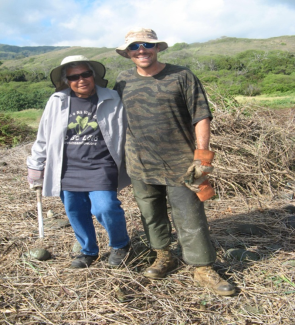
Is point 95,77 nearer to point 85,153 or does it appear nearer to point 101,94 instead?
point 101,94

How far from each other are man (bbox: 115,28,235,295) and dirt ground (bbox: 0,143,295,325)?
0.56ft

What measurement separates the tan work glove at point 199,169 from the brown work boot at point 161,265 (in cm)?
71

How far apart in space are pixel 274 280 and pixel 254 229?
98 centimetres

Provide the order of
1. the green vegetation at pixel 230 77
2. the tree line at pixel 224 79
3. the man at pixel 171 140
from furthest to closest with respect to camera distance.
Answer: the tree line at pixel 224 79 < the green vegetation at pixel 230 77 < the man at pixel 171 140

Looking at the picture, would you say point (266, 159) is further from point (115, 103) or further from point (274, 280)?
point (115, 103)

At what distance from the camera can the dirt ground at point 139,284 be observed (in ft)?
7.67

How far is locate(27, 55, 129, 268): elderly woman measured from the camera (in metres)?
2.71

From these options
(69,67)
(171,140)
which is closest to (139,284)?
(171,140)

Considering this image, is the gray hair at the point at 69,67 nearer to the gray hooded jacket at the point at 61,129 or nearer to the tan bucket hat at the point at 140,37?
the gray hooded jacket at the point at 61,129

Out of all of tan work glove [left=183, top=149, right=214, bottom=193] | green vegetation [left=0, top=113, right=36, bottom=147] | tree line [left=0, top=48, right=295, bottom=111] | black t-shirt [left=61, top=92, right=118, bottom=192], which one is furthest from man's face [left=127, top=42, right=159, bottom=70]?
tree line [left=0, top=48, right=295, bottom=111]

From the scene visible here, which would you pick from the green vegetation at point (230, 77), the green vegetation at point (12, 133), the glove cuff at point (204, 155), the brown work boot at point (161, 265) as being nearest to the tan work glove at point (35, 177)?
the brown work boot at point (161, 265)

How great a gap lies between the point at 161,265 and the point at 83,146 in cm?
113

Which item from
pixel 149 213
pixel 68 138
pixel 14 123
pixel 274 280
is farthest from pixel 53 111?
pixel 14 123

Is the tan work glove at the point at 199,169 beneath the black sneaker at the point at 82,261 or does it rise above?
above
